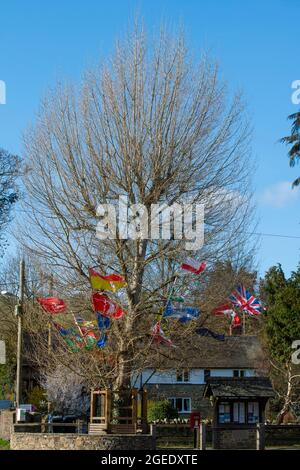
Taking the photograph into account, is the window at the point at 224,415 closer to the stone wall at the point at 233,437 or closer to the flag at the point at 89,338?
the stone wall at the point at 233,437

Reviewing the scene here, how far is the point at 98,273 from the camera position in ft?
99.3

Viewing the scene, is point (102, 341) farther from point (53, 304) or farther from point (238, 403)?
point (238, 403)

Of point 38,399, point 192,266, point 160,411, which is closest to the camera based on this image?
point 192,266

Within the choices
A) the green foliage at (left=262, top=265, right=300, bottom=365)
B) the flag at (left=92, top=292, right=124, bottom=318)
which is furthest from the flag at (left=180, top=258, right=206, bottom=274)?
the green foliage at (left=262, top=265, right=300, bottom=365)

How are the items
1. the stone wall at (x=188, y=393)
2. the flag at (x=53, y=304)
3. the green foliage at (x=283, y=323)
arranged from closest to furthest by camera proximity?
the flag at (x=53, y=304) < the green foliage at (x=283, y=323) < the stone wall at (x=188, y=393)

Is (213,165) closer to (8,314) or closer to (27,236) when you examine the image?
(27,236)

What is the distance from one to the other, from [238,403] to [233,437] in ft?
9.24

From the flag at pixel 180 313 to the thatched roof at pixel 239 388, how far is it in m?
7.96

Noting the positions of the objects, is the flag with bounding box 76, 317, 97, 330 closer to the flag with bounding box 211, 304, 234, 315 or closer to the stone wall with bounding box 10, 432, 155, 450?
the flag with bounding box 211, 304, 234, 315

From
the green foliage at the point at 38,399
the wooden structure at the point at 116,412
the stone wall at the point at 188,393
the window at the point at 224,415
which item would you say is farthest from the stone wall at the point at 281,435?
the stone wall at the point at 188,393

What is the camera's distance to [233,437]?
3434 centimetres

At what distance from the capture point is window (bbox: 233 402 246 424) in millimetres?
36906

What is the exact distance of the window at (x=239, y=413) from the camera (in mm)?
36906

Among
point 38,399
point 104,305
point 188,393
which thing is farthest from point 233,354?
point 104,305
